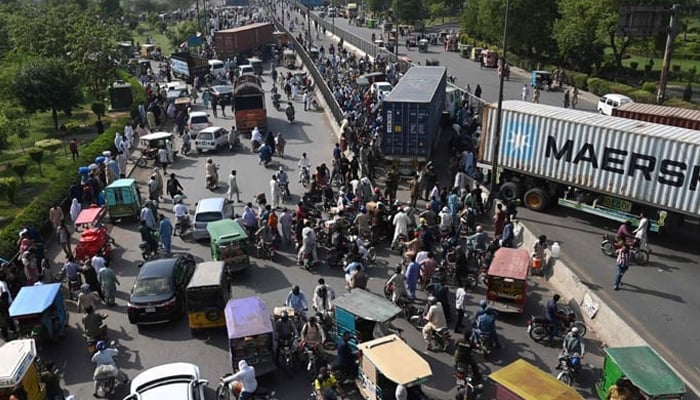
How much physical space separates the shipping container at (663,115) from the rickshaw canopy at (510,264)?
11.3 metres

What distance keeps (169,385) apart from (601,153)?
1490 centimetres

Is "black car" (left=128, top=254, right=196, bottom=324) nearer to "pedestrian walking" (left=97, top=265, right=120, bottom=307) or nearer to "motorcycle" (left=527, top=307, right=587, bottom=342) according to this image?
"pedestrian walking" (left=97, top=265, right=120, bottom=307)

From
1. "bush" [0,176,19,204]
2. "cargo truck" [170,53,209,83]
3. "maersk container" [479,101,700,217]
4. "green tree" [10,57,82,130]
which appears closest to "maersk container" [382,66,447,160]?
"maersk container" [479,101,700,217]

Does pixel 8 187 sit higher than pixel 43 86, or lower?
lower

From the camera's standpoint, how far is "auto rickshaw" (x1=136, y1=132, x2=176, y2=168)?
93.0 feet

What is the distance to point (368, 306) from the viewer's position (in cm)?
1338

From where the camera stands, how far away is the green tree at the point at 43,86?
35844 mm

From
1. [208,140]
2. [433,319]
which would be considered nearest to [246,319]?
[433,319]

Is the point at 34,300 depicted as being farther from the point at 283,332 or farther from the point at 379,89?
the point at 379,89

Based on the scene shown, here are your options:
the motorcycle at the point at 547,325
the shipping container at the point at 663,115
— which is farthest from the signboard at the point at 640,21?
the motorcycle at the point at 547,325

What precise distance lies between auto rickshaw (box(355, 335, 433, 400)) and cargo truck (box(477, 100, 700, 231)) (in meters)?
10.8

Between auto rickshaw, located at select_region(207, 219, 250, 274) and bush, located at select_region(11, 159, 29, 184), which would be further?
bush, located at select_region(11, 159, 29, 184)

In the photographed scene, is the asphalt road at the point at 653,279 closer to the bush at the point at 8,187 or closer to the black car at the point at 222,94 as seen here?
the bush at the point at 8,187

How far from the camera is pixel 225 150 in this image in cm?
3080
